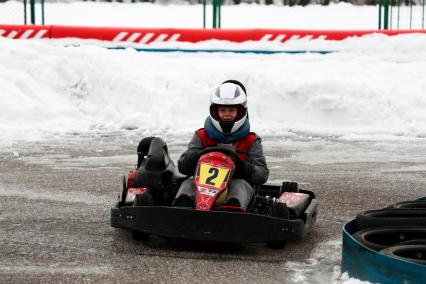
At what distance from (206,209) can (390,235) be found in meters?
1.27

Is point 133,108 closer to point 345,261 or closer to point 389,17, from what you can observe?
point 389,17

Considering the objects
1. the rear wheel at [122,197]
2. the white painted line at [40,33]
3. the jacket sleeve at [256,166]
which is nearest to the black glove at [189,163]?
the jacket sleeve at [256,166]

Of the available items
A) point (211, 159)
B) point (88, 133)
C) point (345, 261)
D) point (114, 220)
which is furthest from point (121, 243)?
point (88, 133)

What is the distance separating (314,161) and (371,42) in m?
6.63

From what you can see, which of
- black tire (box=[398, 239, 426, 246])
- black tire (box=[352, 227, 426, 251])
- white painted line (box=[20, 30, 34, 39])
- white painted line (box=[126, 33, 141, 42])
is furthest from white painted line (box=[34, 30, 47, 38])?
black tire (box=[398, 239, 426, 246])

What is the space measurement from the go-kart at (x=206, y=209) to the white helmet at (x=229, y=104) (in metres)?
0.28

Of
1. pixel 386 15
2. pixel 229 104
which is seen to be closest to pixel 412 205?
pixel 229 104

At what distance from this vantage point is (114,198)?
8586mm

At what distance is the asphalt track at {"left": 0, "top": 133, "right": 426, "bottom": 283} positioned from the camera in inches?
236

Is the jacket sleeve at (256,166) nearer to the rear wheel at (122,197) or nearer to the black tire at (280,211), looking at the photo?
the black tire at (280,211)

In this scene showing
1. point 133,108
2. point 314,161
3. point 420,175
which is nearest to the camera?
point 420,175

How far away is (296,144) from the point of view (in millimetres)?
12188

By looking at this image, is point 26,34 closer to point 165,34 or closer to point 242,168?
point 165,34

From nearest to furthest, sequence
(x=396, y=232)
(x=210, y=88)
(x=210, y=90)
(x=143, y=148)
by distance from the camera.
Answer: (x=396, y=232) < (x=143, y=148) < (x=210, y=90) < (x=210, y=88)
